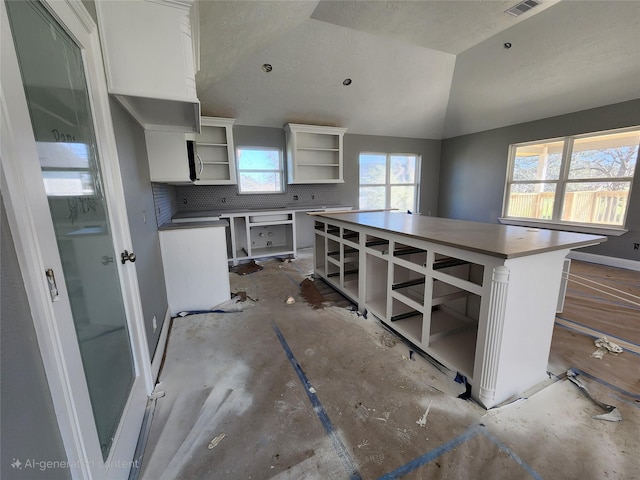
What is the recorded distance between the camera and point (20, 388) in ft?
1.98

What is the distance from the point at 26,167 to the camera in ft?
2.37

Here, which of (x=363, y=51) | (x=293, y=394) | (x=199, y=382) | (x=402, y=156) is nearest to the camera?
(x=293, y=394)

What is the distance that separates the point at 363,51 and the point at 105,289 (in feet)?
14.4

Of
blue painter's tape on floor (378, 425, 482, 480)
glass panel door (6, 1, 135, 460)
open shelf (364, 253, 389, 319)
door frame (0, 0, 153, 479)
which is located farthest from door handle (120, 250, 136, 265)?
open shelf (364, 253, 389, 319)

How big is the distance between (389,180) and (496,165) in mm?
2225

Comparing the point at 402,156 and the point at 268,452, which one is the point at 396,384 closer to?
the point at 268,452

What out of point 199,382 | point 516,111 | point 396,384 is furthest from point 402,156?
point 199,382

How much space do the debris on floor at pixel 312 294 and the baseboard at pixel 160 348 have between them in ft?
4.68

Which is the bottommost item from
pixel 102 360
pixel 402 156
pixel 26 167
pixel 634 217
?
pixel 102 360

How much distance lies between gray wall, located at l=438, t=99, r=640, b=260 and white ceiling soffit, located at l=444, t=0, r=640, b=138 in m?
0.18

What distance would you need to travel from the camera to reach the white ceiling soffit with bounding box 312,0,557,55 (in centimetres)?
317

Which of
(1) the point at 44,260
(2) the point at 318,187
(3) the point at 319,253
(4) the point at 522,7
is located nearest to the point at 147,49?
(1) the point at 44,260

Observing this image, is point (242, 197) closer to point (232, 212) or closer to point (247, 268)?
point (232, 212)

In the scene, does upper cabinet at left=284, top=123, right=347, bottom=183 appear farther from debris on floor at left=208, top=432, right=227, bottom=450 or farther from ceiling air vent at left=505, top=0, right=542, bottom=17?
debris on floor at left=208, top=432, right=227, bottom=450
